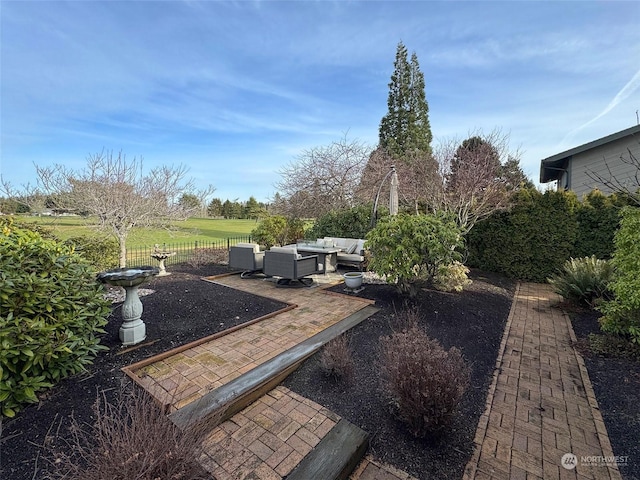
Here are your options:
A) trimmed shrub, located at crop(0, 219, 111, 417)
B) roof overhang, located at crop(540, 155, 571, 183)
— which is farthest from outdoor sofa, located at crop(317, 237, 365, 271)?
roof overhang, located at crop(540, 155, 571, 183)

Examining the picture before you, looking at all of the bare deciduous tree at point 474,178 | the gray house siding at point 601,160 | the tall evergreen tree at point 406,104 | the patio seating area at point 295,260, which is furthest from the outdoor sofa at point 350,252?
the tall evergreen tree at point 406,104

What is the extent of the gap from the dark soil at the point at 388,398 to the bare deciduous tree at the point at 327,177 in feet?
27.9

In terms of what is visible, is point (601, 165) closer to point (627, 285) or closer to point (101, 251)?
point (627, 285)

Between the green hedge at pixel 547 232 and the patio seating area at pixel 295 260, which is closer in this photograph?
the patio seating area at pixel 295 260

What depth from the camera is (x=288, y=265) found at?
6.04 metres

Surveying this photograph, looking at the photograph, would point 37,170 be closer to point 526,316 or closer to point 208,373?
point 208,373

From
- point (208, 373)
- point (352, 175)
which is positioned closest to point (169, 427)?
point (208, 373)

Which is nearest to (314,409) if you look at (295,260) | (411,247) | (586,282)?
(411,247)

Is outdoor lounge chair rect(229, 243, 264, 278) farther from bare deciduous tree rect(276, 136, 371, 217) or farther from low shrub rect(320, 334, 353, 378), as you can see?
bare deciduous tree rect(276, 136, 371, 217)

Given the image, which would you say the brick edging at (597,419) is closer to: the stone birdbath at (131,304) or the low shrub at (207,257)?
the stone birdbath at (131,304)

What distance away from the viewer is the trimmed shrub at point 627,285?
338 centimetres

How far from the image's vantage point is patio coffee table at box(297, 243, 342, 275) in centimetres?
706

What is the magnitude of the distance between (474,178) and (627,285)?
5.04 metres

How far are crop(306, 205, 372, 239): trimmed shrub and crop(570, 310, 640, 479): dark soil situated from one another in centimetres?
624
